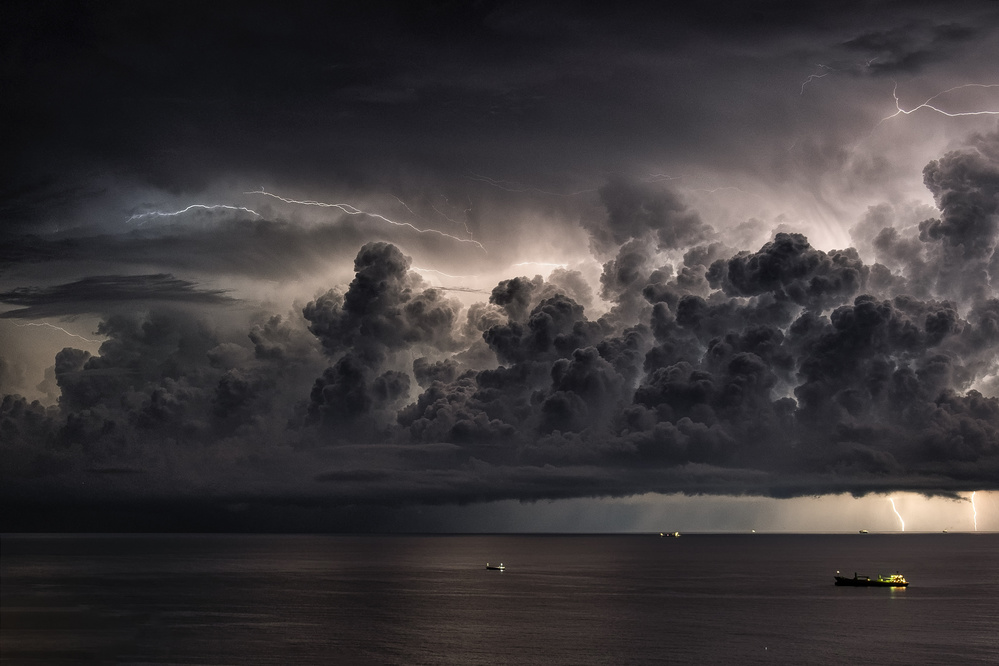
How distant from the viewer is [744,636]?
148 m

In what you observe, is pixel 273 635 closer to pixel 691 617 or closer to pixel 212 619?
pixel 212 619

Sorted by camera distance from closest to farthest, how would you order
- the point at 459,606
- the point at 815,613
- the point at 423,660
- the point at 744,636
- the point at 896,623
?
the point at 423,660
the point at 744,636
the point at 896,623
the point at 815,613
the point at 459,606

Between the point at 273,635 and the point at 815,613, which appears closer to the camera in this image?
the point at 273,635

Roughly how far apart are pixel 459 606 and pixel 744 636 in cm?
6508

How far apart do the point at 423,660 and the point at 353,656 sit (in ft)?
30.5

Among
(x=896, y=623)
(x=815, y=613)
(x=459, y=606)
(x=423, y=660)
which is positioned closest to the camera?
(x=423, y=660)

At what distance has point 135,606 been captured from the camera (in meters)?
192

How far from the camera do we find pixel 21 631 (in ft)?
491

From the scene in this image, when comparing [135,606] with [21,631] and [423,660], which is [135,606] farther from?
[423,660]

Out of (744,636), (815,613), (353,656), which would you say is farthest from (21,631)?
(815,613)

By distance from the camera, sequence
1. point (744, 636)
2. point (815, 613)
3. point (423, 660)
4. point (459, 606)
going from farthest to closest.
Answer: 1. point (459, 606)
2. point (815, 613)
3. point (744, 636)
4. point (423, 660)

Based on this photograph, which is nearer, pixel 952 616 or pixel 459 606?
pixel 952 616

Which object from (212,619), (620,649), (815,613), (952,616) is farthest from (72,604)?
(952,616)

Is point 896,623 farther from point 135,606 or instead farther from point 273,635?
point 135,606
